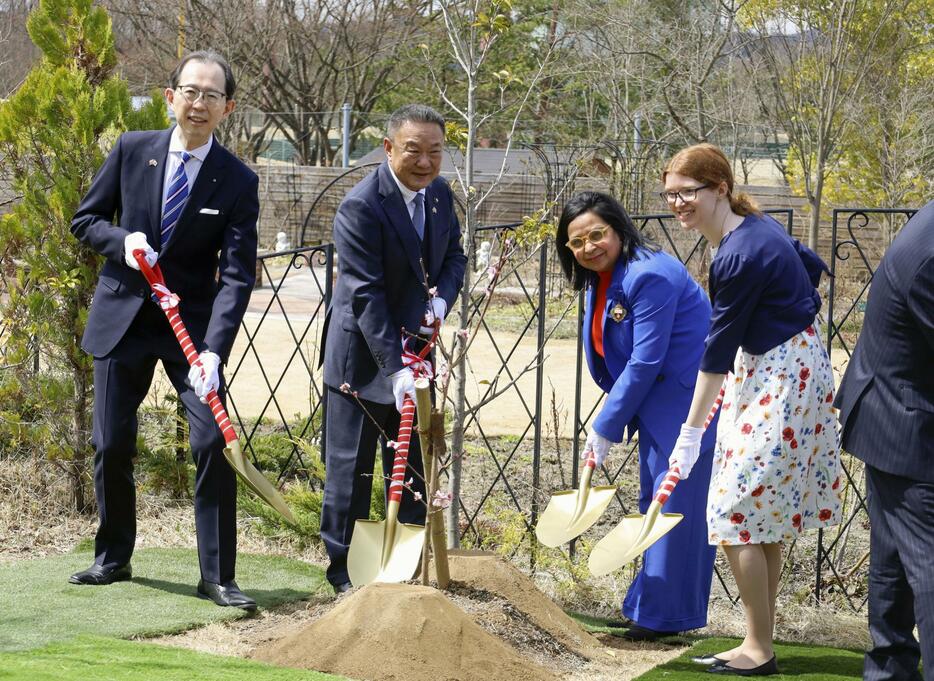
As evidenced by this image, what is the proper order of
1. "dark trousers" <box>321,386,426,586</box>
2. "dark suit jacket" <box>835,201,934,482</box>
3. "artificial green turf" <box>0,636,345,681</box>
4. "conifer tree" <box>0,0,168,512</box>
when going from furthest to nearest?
"conifer tree" <box>0,0,168,512</box> → "dark trousers" <box>321,386,426,586</box> → "artificial green turf" <box>0,636,345,681</box> → "dark suit jacket" <box>835,201,934,482</box>

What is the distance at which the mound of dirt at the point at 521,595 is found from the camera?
3.81 m

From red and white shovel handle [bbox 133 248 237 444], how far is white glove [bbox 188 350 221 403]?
0.02 meters

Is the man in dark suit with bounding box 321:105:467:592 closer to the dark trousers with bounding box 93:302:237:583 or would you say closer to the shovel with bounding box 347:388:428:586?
the shovel with bounding box 347:388:428:586

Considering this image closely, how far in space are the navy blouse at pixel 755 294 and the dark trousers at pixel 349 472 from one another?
1243 millimetres

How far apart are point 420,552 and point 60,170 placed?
241 cm

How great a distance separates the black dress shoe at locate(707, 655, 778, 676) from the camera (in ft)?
11.6

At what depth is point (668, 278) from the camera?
3.81 m

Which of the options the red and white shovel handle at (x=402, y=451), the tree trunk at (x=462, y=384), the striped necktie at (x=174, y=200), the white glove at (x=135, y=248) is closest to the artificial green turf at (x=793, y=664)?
the red and white shovel handle at (x=402, y=451)

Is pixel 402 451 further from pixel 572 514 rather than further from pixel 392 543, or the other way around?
pixel 572 514

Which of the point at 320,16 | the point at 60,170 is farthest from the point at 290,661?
the point at 320,16

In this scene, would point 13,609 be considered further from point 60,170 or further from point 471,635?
point 60,170

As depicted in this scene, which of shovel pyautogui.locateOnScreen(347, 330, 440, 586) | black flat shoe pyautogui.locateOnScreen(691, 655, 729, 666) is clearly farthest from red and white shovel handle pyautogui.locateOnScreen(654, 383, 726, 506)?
shovel pyautogui.locateOnScreen(347, 330, 440, 586)

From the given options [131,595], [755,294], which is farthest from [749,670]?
[131,595]

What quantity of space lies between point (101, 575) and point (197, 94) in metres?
1.70
